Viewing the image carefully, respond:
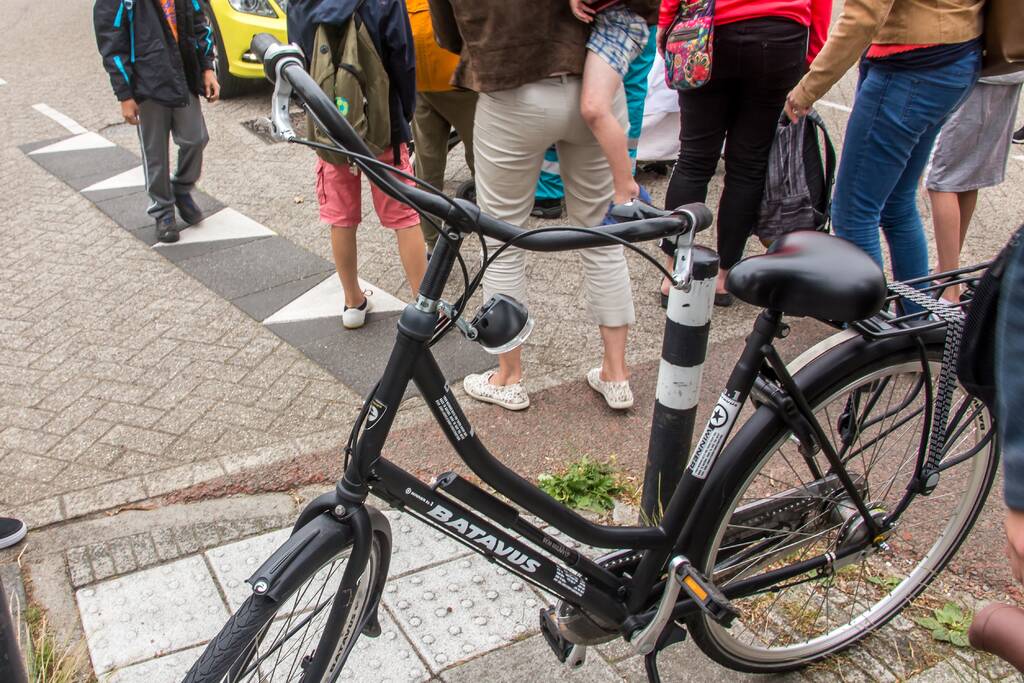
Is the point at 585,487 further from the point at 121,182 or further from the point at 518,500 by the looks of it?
the point at 121,182

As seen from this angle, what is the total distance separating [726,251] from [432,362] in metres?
2.80

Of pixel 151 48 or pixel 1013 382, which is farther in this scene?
pixel 151 48

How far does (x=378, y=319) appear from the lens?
450 centimetres

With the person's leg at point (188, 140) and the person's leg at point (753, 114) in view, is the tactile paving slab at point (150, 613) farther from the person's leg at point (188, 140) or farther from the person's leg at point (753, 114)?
the person's leg at point (188, 140)

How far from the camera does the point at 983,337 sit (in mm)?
1581

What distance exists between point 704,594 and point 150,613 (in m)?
1.62

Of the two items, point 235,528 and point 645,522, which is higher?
point 645,522

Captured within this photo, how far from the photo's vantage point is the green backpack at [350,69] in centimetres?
361

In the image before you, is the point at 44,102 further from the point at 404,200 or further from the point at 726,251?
the point at 404,200

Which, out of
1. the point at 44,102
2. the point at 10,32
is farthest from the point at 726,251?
the point at 10,32

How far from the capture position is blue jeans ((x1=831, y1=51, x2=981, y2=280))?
3354 mm

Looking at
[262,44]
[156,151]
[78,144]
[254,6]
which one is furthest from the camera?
[254,6]

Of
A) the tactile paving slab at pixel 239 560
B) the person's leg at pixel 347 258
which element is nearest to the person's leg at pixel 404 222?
the person's leg at pixel 347 258

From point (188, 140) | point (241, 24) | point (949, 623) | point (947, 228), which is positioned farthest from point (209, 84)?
point (949, 623)
